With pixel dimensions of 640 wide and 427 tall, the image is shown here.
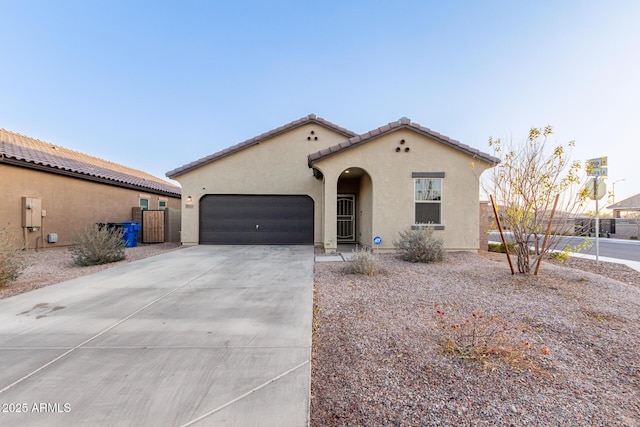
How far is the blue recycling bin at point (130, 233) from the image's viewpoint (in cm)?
1192

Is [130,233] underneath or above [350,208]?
underneath

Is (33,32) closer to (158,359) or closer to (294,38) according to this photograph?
(294,38)

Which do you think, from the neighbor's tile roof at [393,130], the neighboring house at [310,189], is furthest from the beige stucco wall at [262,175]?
the neighbor's tile roof at [393,130]

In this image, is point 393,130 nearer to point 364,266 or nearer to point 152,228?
point 364,266

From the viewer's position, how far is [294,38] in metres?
14.2

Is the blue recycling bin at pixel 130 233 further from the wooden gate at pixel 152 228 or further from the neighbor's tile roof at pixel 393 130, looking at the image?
the neighbor's tile roof at pixel 393 130

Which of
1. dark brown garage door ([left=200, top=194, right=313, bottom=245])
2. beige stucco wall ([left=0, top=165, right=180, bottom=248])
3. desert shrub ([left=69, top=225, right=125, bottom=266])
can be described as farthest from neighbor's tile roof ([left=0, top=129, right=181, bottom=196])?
dark brown garage door ([left=200, top=194, right=313, bottom=245])

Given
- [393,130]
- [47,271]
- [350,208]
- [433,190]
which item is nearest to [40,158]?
[47,271]

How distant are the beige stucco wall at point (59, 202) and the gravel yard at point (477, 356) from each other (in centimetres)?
1161

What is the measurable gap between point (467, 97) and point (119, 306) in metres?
16.0

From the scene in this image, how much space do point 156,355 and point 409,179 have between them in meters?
8.57

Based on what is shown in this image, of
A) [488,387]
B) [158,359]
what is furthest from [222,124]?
[488,387]

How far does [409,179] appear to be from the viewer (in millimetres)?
9383

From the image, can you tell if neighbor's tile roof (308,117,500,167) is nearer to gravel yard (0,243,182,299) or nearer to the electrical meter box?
gravel yard (0,243,182,299)
